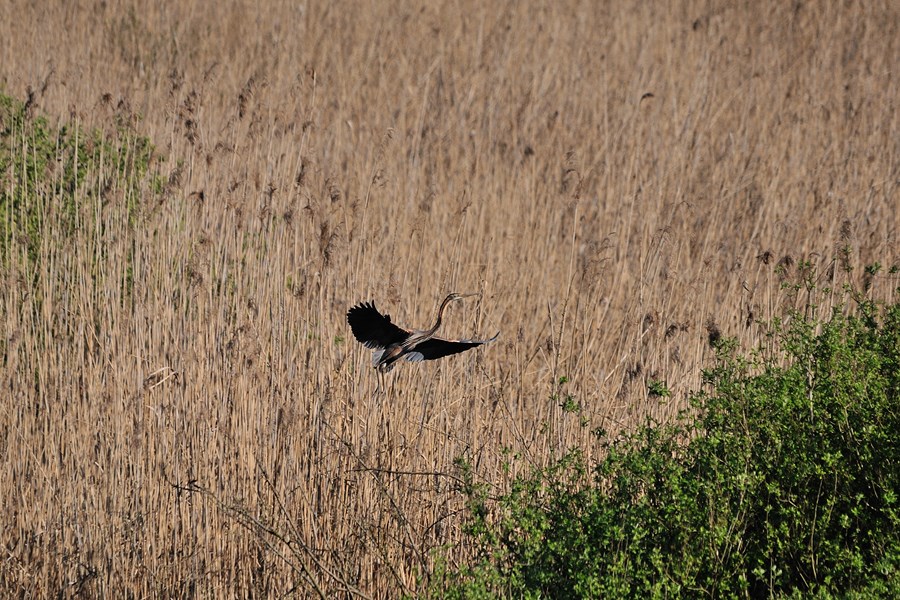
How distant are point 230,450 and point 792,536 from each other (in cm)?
195

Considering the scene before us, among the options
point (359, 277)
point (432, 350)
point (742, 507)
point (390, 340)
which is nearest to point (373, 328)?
point (390, 340)

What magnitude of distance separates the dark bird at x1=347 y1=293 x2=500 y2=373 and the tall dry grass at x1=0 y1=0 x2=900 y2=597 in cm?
41

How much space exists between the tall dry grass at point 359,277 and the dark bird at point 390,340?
41 centimetres

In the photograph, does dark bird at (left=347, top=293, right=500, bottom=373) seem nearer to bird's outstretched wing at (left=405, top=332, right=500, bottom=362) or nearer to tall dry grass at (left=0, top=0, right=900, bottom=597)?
bird's outstretched wing at (left=405, top=332, right=500, bottom=362)

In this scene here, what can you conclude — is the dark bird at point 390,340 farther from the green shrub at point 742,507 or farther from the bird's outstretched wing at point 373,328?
the green shrub at point 742,507

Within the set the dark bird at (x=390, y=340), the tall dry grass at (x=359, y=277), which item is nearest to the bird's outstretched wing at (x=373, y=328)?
the dark bird at (x=390, y=340)

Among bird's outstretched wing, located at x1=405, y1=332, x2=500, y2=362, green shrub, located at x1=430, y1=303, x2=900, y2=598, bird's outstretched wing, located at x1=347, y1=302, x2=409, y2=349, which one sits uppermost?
bird's outstretched wing, located at x1=347, y1=302, x2=409, y2=349

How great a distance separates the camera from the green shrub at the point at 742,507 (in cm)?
294

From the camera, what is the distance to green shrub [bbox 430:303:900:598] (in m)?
2.94

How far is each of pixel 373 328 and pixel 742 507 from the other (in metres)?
1.28

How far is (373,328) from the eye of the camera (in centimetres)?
342

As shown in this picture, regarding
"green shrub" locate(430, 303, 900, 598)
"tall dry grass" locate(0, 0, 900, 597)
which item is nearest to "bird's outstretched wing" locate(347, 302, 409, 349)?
"tall dry grass" locate(0, 0, 900, 597)

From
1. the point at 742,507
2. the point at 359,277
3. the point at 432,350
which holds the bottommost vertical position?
the point at 742,507

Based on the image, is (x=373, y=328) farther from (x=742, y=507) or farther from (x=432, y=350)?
(x=742, y=507)
